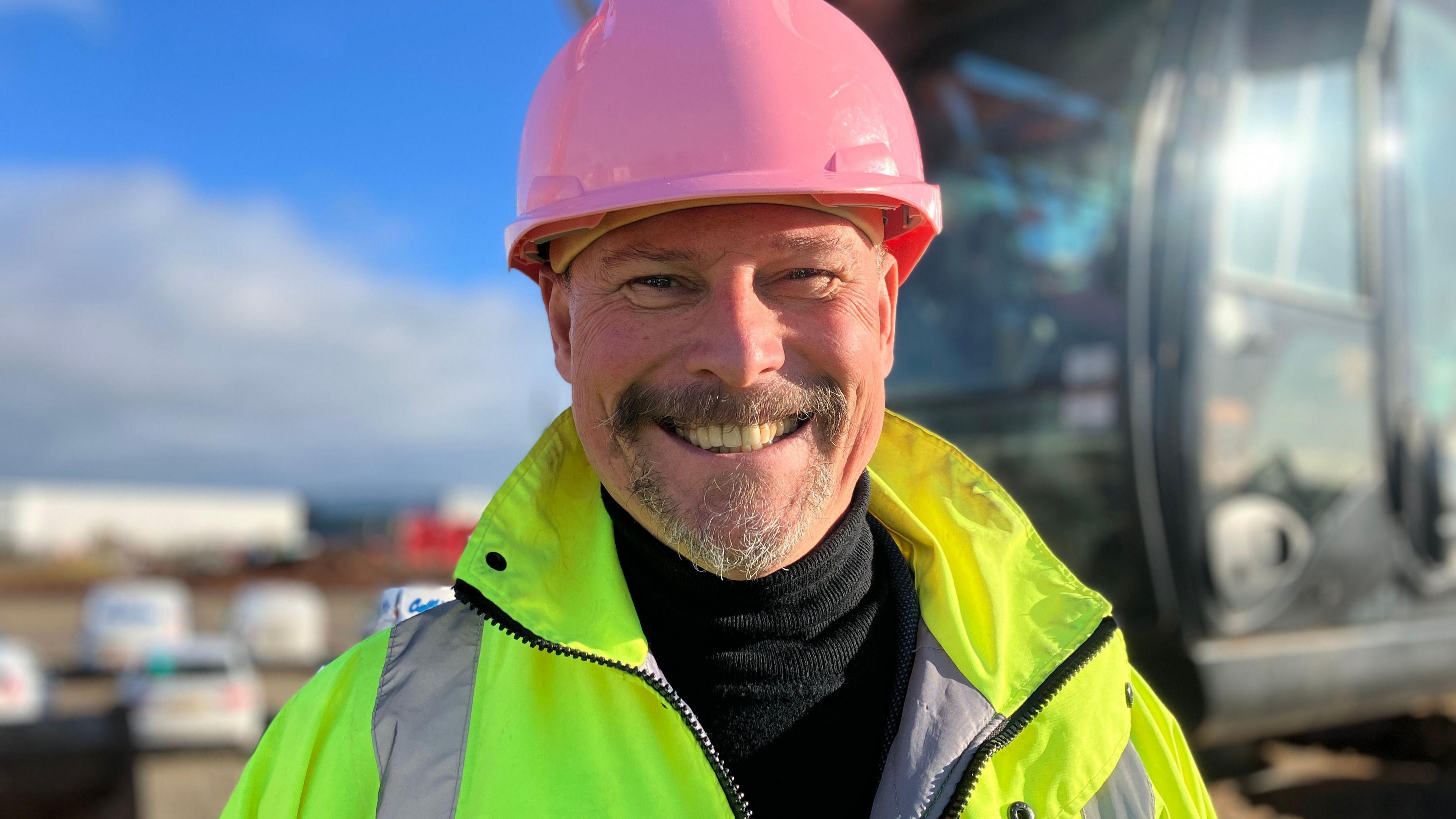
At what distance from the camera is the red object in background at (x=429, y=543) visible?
35406 millimetres

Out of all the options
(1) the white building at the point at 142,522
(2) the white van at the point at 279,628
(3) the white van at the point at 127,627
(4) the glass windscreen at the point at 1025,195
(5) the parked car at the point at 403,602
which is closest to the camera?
(5) the parked car at the point at 403,602

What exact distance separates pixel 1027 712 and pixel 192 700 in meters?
7.59

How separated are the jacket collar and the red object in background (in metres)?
31.7

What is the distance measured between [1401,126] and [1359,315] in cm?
102

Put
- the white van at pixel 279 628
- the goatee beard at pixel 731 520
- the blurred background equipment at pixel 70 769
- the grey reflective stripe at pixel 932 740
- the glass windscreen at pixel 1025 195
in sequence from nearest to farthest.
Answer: the grey reflective stripe at pixel 932 740 → the goatee beard at pixel 731 520 → the glass windscreen at pixel 1025 195 → the blurred background equipment at pixel 70 769 → the white van at pixel 279 628

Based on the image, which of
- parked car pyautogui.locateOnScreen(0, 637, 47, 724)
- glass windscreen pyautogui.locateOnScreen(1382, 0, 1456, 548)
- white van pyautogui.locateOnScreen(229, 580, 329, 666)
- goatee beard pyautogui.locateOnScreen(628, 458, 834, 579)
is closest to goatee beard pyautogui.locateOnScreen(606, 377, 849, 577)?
goatee beard pyautogui.locateOnScreen(628, 458, 834, 579)

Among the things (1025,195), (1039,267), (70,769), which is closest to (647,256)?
(1039,267)

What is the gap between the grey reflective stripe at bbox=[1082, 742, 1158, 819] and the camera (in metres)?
1.53

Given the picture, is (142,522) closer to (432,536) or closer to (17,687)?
(432,536)

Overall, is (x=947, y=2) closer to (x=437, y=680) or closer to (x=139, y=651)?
(x=437, y=680)

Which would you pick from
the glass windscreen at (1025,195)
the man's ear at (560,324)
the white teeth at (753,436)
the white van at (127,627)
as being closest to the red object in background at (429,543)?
the white van at (127,627)

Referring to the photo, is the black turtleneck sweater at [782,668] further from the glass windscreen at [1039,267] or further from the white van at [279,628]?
the white van at [279,628]

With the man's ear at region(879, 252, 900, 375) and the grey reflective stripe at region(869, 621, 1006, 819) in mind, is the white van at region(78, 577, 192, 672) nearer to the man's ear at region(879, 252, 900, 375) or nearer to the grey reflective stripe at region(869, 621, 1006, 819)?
the man's ear at region(879, 252, 900, 375)

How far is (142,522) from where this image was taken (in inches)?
2073
